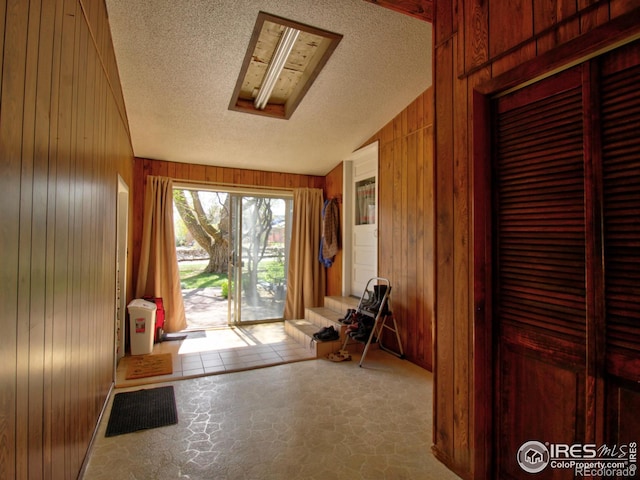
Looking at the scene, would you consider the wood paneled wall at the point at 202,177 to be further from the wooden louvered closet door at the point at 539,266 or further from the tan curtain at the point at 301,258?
the wooden louvered closet door at the point at 539,266

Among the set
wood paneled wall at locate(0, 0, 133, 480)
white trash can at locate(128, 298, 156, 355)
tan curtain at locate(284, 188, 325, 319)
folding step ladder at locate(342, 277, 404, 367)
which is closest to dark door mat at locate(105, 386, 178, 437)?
wood paneled wall at locate(0, 0, 133, 480)

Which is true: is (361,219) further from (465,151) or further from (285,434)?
(285,434)

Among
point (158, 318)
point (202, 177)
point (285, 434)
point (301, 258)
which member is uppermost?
point (202, 177)

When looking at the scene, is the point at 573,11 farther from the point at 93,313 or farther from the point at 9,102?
the point at 93,313

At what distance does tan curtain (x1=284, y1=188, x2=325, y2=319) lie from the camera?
16.7 feet

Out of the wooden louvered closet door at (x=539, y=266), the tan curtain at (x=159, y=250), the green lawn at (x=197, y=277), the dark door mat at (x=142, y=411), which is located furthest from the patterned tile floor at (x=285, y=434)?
the green lawn at (x=197, y=277)

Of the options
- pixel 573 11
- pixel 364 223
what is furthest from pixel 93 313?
pixel 364 223

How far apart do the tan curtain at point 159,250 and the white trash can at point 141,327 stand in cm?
67

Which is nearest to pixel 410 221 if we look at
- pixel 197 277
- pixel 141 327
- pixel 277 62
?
pixel 277 62

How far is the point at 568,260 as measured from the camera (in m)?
1.33

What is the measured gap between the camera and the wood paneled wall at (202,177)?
14.0 feet

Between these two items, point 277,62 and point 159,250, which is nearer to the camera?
point 277,62

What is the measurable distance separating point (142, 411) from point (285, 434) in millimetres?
1112

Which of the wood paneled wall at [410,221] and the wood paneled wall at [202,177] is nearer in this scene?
the wood paneled wall at [410,221]
